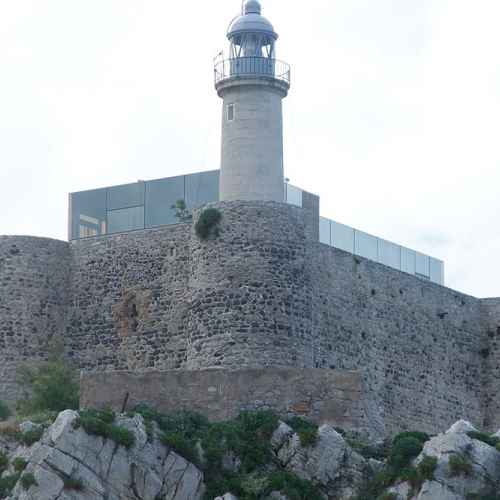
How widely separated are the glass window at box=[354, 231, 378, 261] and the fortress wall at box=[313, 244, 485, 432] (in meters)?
3.21

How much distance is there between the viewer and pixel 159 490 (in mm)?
36438

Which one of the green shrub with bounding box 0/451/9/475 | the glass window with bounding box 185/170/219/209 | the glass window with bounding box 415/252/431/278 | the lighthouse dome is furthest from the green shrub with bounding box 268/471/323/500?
the glass window with bounding box 415/252/431/278

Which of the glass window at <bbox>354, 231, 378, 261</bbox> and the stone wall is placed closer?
the stone wall

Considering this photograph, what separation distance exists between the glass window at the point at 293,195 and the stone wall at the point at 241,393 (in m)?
12.1

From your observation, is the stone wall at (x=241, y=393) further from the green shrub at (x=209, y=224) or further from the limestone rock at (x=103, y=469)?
the green shrub at (x=209, y=224)

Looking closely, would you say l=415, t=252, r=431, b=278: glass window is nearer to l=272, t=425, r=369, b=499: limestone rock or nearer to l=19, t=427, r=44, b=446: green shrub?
l=272, t=425, r=369, b=499: limestone rock

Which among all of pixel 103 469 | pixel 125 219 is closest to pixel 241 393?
pixel 103 469

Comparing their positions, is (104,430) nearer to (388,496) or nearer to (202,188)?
(388,496)

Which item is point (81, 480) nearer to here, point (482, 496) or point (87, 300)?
point (482, 496)

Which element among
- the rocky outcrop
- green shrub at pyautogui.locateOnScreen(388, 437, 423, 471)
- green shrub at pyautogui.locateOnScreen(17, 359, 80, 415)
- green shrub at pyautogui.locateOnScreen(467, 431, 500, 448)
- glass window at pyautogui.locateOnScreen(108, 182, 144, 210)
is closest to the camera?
the rocky outcrop

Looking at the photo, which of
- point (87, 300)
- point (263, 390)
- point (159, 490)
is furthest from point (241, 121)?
point (159, 490)

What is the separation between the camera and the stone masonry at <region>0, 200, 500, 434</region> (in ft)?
144

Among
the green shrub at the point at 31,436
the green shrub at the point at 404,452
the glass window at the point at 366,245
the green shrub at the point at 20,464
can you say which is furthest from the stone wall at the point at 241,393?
the glass window at the point at 366,245

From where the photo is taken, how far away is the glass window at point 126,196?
172 ft
